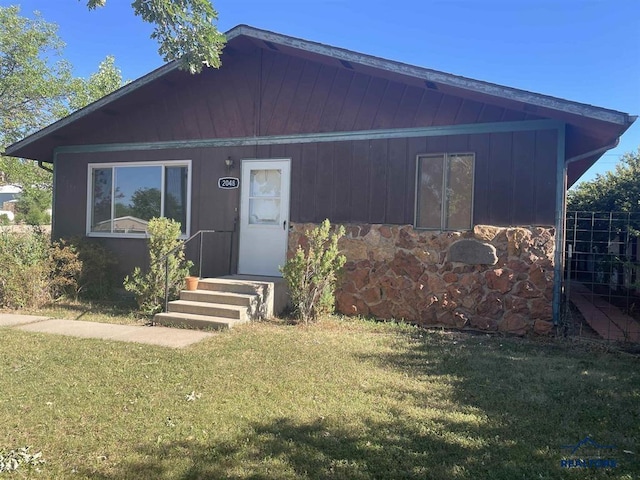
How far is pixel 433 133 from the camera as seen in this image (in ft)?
23.0

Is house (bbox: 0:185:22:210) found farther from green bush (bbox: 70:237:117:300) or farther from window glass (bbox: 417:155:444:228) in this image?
window glass (bbox: 417:155:444:228)

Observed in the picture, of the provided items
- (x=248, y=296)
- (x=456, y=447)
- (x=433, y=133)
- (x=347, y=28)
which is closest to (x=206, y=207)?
(x=248, y=296)

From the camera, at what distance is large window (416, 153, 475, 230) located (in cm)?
684

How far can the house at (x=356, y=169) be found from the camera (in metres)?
6.39

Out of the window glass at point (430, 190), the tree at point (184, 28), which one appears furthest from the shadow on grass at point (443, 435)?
the tree at point (184, 28)

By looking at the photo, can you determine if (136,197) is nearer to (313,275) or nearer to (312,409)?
(313,275)

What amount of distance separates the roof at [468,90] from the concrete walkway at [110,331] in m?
4.12

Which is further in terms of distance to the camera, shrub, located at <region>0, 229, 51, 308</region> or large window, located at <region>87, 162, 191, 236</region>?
large window, located at <region>87, 162, 191, 236</region>

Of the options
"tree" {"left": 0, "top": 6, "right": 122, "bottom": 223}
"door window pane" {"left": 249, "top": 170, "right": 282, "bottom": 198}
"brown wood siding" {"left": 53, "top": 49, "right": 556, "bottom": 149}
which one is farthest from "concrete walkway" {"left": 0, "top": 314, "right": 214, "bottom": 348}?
"tree" {"left": 0, "top": 6, "right": 122, "bottom": 223}

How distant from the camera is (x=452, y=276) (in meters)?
6.81

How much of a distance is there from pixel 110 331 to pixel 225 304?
159 centimetres

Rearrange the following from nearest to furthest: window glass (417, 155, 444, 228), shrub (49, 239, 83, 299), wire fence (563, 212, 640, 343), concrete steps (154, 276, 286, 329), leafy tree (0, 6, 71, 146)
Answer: wire fence (563, 212, 640, 343) < concrete steps (154, 276, 286, 329) < window glass (417, 155, 444, 228) < shrub (49, 239, 83, 299) < leafy tree (0, 6, 71, 146)

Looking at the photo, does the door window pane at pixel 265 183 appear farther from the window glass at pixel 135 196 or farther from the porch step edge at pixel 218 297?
the porch step edge at pixel 218 297
